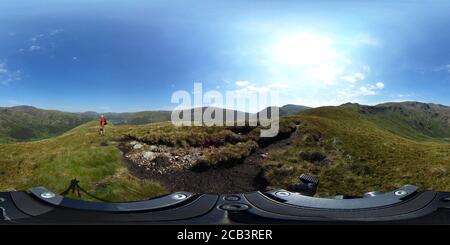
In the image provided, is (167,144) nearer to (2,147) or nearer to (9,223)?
(2,147)

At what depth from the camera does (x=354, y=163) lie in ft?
190

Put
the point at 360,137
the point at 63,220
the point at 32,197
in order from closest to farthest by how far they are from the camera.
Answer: the point at 63,220
the point at 32,197
the point at 360,137

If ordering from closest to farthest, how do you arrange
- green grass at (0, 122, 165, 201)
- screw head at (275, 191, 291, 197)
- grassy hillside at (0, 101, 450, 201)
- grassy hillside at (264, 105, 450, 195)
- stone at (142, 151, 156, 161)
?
screw head at (275, 191, 291, 197) → green grass at (0, 122, 165, 201) → grassy hillside at (0, 101, 450, 201) → grassy hillside at (264, 105, 450, 195) → stone at (142, 151, 156, 161)

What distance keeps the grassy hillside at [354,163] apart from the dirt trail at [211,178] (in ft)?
8.38

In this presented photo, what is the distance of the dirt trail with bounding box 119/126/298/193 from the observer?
4266cm

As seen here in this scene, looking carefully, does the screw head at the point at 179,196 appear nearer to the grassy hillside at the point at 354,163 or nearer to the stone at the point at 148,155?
the grassy hillside at the point at 354,163

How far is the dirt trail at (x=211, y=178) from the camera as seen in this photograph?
4266cm

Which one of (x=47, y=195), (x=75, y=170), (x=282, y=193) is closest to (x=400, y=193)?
(x=282, y=193)

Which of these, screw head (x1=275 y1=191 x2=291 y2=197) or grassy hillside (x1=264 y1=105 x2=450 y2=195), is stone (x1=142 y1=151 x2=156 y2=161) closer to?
grassy hillside (x1=264 y1=105 x2=450 y2=195)

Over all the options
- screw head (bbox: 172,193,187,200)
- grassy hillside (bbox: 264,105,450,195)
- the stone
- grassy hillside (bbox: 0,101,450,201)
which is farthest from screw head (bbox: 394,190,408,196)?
the stone

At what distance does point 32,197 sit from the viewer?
4.99 meters

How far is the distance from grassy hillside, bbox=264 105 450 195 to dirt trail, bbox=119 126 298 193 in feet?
8.38
